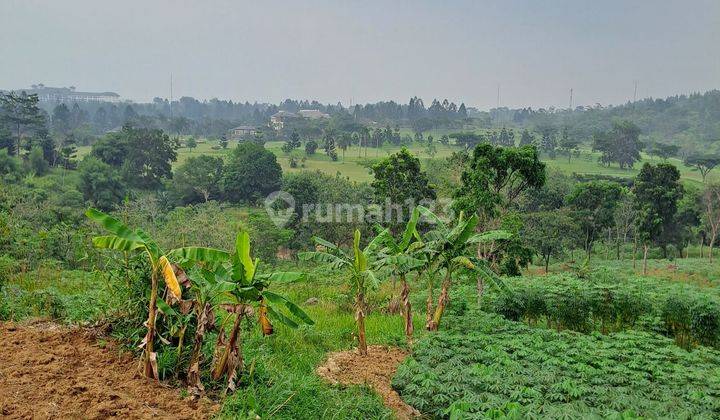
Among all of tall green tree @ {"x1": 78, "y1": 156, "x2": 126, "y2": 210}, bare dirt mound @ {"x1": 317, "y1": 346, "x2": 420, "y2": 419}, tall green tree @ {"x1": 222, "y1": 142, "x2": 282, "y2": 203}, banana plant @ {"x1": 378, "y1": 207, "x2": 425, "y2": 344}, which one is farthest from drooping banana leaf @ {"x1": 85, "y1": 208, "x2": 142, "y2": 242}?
tall green tree @ {"x1": 222, "y1": 142, "x2": 282, "y2": 203}

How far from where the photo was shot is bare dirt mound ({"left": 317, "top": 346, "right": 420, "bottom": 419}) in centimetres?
650

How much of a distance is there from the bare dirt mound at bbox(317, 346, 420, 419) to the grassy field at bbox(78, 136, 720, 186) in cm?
3932

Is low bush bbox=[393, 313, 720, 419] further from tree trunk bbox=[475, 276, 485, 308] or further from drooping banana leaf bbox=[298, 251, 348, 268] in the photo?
tree trunk bbox=[475, 276, 485, 308]

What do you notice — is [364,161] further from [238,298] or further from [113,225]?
[113,225]

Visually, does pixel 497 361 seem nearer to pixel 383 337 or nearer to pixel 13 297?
pixel 383 337

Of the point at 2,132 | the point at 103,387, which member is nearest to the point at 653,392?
the point at 103,387

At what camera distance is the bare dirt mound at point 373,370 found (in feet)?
21.3

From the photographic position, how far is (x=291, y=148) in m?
61.1

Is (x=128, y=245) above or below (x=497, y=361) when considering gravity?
above

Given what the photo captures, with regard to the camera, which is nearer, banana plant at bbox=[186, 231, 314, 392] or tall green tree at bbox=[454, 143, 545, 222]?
banana plant at bbox=[186, 231, 314, 392]

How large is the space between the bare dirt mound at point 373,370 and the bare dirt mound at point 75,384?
254 cm

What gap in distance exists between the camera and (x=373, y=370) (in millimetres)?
7777

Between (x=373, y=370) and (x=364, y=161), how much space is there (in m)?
48.1

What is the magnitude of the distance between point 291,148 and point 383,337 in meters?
53.1
